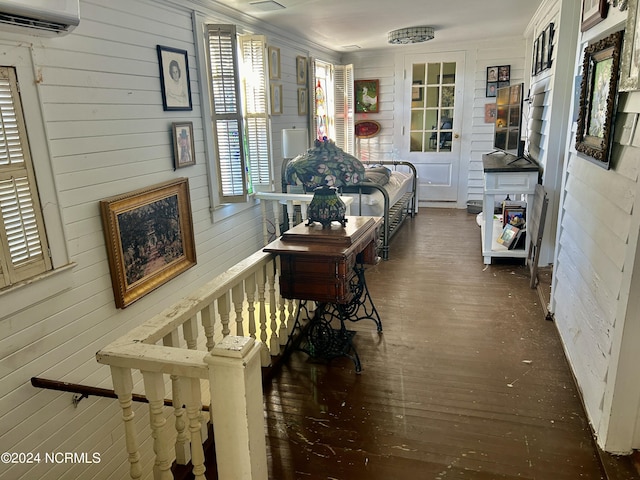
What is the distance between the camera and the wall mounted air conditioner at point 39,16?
1777mm

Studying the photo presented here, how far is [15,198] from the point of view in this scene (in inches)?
83.3

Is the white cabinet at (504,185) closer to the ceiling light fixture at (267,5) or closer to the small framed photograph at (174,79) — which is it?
the ceiling light fixture at (267,5)

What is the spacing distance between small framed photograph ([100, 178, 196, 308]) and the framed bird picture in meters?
4.70

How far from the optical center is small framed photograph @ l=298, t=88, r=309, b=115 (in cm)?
553

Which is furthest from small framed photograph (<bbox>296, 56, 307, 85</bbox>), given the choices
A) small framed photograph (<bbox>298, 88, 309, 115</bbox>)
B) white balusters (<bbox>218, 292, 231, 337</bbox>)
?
white balusters (<bbox>218, 292, 231, 337</bbox>)

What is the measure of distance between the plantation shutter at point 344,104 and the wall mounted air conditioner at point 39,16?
16.2ft

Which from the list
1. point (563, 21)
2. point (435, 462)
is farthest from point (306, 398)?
point (563, 21)

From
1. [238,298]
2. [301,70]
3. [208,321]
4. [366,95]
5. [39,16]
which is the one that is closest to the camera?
[208,321]

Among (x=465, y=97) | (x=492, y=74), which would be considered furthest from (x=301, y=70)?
(x=492, y=74)

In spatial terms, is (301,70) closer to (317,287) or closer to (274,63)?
(274,63)

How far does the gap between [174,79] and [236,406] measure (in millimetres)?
2779

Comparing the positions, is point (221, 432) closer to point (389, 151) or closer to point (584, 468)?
point (584, 468)

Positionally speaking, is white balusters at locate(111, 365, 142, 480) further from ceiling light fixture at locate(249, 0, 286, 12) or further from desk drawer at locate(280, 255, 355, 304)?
ceiling light fixture at locate(249, 0, 286, 12)

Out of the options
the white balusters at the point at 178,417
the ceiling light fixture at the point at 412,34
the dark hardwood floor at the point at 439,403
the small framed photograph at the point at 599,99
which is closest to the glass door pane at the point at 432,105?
the ceiling light fixture at the point at 412,34
